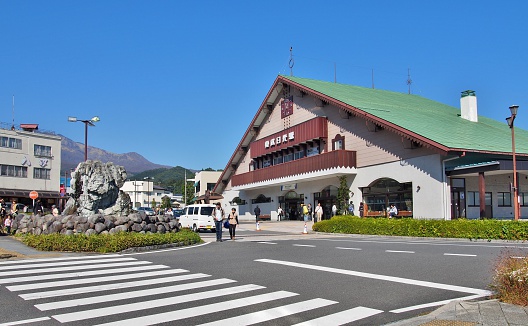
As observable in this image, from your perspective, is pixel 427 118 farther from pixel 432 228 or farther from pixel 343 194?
pixel 432 228

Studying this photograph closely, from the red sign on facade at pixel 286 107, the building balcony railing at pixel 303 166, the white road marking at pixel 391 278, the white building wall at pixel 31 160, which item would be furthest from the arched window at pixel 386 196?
the white building wall at pixel 31 160

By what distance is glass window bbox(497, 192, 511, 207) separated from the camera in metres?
30.5

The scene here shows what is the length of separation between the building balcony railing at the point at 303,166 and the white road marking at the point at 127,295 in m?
24.3

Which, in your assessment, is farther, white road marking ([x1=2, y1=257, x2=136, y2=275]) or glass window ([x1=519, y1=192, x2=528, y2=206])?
glass window ([x1=519, y1=192, x2=528, y2=206])

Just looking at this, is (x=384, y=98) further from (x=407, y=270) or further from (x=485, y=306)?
(x=485, y=306)

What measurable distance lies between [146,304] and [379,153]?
2539 centimetres

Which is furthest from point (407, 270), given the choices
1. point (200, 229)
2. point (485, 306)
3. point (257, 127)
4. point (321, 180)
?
point (257, 127)

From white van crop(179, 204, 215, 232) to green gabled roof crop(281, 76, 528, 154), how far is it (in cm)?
1194

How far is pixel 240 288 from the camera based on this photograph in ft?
29.4

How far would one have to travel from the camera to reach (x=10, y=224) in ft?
84.4

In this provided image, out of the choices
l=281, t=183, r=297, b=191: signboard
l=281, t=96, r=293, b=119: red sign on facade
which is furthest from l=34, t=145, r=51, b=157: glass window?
l=281, t=183, r=297, b=191: signboard

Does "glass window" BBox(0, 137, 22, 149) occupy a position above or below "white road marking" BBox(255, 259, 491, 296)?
above

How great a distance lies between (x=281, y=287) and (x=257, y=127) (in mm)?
40101

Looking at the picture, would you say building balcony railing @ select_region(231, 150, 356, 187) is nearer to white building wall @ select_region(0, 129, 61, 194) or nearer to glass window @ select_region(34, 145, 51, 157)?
white building wall @ select_region(0, 129, 61, 194)
